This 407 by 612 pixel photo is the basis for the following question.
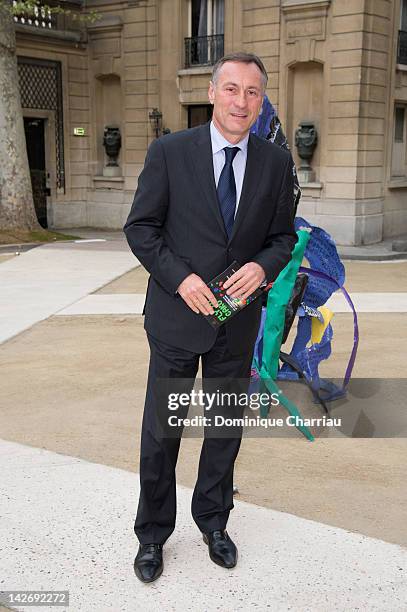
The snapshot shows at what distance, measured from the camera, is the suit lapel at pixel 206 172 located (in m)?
2.84

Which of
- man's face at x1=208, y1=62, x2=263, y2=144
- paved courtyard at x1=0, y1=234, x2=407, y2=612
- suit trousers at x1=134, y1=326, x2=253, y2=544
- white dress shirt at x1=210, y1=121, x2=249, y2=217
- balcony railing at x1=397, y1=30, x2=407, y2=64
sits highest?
balcony railing at x1=397, y1=30, x2=407, y2=64

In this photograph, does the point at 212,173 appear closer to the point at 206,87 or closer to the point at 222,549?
the point at 222,549

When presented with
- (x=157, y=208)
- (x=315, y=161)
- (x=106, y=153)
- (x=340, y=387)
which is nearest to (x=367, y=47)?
(x=315, y=161)

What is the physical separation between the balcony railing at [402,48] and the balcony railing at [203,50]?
13.7 ft

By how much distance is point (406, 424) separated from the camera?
16.2 feet

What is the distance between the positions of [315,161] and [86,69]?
23.6 ft

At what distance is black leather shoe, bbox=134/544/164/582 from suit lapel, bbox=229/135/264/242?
1.39 m

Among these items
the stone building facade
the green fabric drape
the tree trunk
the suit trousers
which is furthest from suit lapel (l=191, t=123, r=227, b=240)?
the tree trunk

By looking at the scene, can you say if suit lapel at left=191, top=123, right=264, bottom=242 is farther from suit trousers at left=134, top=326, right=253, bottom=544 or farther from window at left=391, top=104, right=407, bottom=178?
window at left=391, top=104, right=407, bottom=178

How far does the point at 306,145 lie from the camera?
50.5 feet

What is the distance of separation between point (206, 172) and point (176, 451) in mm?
1217

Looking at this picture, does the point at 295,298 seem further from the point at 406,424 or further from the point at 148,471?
the point at 148,471

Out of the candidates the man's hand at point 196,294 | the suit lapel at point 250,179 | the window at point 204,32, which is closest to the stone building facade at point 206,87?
the window at point 204,32

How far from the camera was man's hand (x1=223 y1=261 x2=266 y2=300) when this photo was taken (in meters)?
2.84
